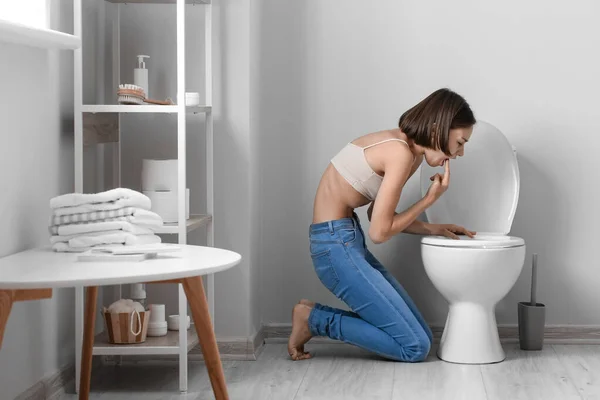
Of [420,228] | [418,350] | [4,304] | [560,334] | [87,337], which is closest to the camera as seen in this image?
[4,304]

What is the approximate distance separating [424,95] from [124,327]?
1548mm

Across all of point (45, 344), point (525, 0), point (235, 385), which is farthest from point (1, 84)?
point (525, 0)

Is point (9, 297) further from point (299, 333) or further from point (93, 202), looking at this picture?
point (299, 333)

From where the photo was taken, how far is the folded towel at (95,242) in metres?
2.21

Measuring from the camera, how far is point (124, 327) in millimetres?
2848

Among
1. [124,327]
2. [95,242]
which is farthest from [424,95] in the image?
[95,242]

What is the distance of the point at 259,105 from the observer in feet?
11.7

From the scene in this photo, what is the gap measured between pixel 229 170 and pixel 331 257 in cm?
51

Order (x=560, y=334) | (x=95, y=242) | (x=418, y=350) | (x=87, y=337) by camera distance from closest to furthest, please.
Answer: (x=95, y=242) < (x=87, y=337) < (x=418, y=350) < (x=560, y=334)

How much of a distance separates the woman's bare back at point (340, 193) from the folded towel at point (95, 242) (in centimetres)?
112

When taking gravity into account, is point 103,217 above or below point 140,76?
below

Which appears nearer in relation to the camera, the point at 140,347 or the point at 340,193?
the point at 140,347

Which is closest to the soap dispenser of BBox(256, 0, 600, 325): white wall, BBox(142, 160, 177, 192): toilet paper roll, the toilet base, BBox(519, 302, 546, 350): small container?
BBox(142, 160, 177, 192): toilet paper roll

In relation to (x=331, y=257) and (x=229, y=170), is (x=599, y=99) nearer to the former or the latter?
(x=331, y=257)
